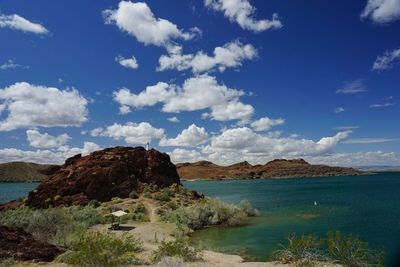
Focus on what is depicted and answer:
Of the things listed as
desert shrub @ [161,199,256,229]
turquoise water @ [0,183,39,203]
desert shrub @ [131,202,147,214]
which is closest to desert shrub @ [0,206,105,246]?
desert shrub @ [131,202,147,214]

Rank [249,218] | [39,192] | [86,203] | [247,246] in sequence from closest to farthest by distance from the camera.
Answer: [247,246], [249,218], [86,203], [39,192]

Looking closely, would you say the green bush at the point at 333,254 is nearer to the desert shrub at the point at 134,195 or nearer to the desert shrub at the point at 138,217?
the desert shrub at the point at 138,217

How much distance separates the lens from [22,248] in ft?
63.6

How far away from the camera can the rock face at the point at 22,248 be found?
18656 mm

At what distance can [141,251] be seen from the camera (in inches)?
887

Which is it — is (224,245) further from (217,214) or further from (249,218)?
(249,218)

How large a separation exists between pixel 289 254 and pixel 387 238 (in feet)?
40.5

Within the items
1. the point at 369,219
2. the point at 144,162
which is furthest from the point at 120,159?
the point at 369,219

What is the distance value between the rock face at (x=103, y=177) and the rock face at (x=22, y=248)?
24287 mm

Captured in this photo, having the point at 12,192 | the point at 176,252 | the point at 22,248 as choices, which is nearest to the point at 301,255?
the point at 176,252

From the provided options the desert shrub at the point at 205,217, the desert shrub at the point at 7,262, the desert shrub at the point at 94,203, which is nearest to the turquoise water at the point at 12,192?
the desert shrub at the point at 94,203

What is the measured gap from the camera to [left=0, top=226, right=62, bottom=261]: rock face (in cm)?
1866

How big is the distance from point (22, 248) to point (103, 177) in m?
29.3

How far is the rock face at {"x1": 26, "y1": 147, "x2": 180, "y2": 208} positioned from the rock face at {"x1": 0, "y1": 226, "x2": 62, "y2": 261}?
24287 mm
